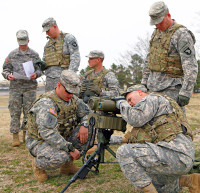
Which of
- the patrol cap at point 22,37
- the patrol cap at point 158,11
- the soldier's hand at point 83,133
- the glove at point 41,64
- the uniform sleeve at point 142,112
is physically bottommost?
the soldier's hand at point 83,133

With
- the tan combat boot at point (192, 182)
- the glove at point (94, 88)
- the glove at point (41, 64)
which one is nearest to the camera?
the tan combat boot at point (192, 182)

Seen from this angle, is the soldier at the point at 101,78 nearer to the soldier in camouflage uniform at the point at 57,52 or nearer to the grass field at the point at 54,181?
the soldier in camouflage uniform at the point at 57,52

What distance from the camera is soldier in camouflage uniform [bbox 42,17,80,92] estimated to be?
507cm

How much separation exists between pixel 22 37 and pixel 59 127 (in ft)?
8.68

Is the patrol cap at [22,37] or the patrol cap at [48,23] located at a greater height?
the patrol cap at [48,23]

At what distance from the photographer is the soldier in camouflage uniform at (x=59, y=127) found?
3.28 m

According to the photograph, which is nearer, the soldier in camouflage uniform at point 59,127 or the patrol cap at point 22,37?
the soldier in camouflage uniform at point 59,127

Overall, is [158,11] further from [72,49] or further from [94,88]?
[72,49]

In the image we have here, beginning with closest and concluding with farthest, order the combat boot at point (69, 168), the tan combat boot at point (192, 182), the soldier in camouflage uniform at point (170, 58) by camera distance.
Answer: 1. the tan combat boot at point (192, 182)
2. the soldier in camouflage uniform at point (170, 58)
3. the combat boot at point (69, 168)

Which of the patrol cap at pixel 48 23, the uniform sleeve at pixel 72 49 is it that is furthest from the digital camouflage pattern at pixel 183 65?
the patrol cap at pixel 48 23

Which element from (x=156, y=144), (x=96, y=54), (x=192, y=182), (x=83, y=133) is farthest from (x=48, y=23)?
(x=192, y=182)

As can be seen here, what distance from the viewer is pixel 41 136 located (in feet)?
10.9

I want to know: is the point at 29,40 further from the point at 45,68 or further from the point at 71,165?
the point at 71,165

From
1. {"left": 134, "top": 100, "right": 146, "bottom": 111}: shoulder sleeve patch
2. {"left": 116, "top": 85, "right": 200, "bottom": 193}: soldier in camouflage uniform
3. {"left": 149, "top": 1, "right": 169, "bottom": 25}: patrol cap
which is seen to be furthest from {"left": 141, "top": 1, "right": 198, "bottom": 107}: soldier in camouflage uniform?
{"left": 134, "top": 100, "right": 146, "bottom": 111}: shoulder sleeve patch
